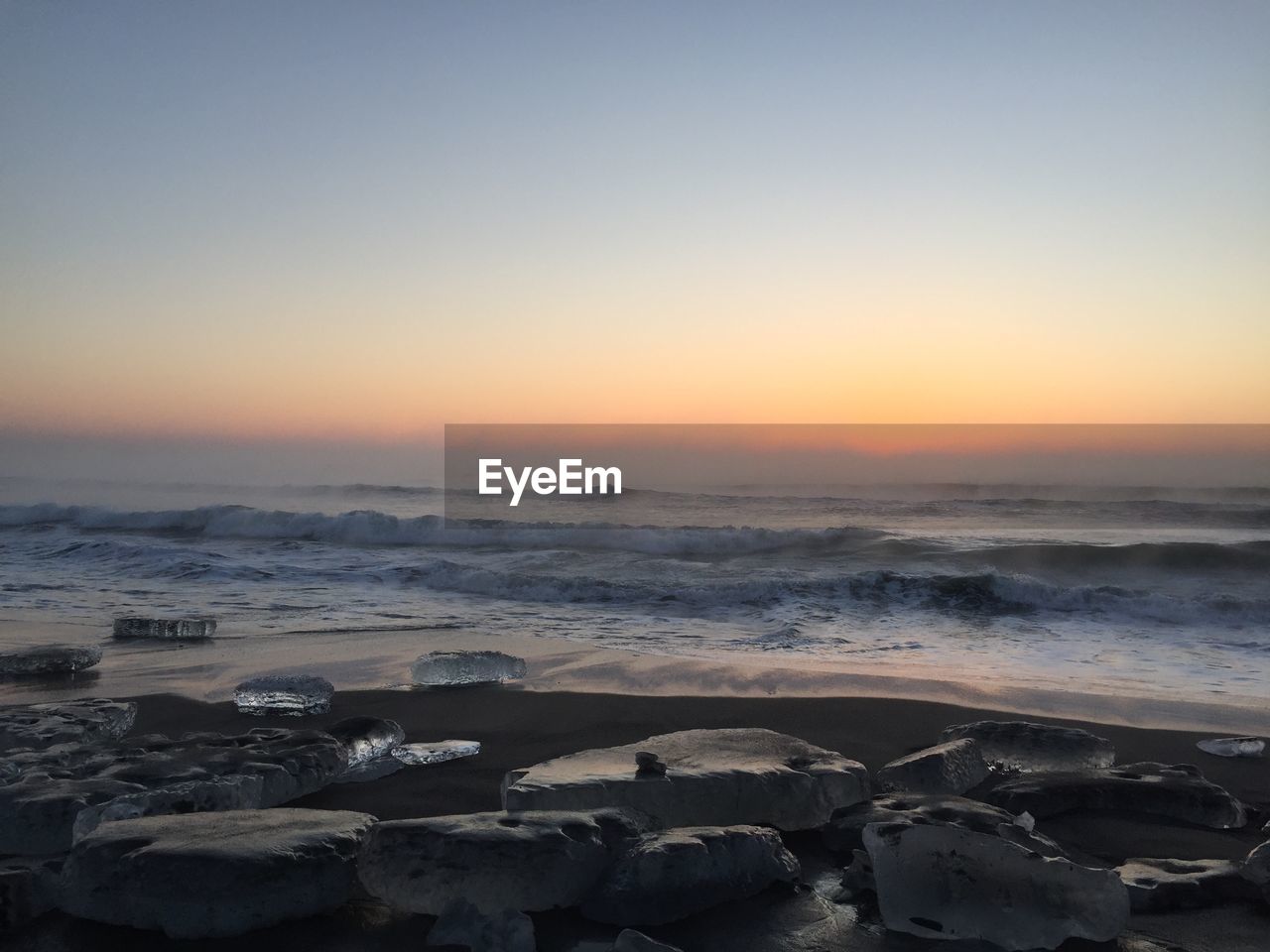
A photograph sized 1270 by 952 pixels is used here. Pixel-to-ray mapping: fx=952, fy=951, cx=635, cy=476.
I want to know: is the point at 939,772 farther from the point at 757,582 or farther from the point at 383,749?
the point at 757,582

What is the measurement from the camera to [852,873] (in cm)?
209

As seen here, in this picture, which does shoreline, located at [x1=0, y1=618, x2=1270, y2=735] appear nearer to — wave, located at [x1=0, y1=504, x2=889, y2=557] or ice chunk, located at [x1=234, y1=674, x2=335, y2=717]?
ice chunk, located at [x1=234, y1=674, x2=335, y2=717]

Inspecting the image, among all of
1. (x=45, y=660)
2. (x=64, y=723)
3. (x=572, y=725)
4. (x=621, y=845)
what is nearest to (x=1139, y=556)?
(x=572, y=725)

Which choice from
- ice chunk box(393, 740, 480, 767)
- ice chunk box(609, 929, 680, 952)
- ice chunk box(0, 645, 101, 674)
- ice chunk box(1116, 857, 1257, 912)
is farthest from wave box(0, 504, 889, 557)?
ice chunk box(609, 929, 680, 952)

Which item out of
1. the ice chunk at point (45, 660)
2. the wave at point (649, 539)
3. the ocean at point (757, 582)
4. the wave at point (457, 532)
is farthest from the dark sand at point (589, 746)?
the wave at point (457, 532)

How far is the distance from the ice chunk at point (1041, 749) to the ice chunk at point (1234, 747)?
54 cm

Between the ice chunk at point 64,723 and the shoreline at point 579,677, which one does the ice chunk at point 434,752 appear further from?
the shoreline at point 579,677

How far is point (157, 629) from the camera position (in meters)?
6.00

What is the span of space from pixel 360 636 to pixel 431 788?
143 inches

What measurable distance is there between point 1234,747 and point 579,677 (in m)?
2.83

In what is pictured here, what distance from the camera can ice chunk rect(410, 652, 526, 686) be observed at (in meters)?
4.62

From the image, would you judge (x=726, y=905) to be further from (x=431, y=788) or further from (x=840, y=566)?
(x=840, y=566)

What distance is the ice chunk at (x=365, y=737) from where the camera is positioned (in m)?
3.10

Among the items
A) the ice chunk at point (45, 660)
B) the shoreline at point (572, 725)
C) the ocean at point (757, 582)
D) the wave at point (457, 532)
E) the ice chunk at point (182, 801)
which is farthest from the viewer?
the wave at point (457, 532)
